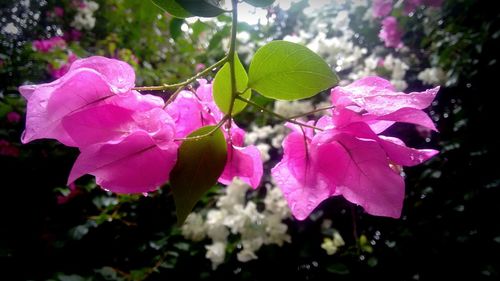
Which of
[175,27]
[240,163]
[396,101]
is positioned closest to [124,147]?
[240,163]

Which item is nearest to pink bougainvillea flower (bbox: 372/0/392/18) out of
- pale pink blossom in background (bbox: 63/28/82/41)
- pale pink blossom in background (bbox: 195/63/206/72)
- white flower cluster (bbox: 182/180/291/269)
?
pale pink blossom in background (bbox: 195/63/206/72)

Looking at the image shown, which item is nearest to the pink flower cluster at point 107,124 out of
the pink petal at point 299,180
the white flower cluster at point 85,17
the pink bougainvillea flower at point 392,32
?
the pink petal at point 299,180

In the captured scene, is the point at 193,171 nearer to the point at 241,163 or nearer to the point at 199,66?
the point at 241,163

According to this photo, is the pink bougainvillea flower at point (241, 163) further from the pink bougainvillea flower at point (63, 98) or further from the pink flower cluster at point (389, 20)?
the pink flower cluster at point (389, 20)

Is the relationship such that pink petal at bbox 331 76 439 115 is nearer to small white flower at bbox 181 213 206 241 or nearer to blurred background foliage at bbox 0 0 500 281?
blurred background foliage at bbox 0 0 500 281

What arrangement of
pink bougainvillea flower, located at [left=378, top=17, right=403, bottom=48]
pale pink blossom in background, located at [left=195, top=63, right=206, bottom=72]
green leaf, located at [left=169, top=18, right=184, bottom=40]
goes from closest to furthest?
green leaf, located at [left=169, top=18, right=184, bottom=40] < pink bougainvillea flower, located at [left=378, top=17, right=403, bottom=48] < pale pink blossom in background, located at [left=195, top=63, right=206, bottom=72]

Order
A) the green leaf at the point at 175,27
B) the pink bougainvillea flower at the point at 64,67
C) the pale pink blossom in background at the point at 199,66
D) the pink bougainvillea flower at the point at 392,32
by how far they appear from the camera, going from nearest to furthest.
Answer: the green leaf at the point at 175,27
the pink bougainvillea flower at the point at 64,67
the pink bougainvillea flower at the point at 392,32
the pale pink blossom in background at the point at 199,66

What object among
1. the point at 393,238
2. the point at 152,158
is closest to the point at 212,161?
the point at 152,158
